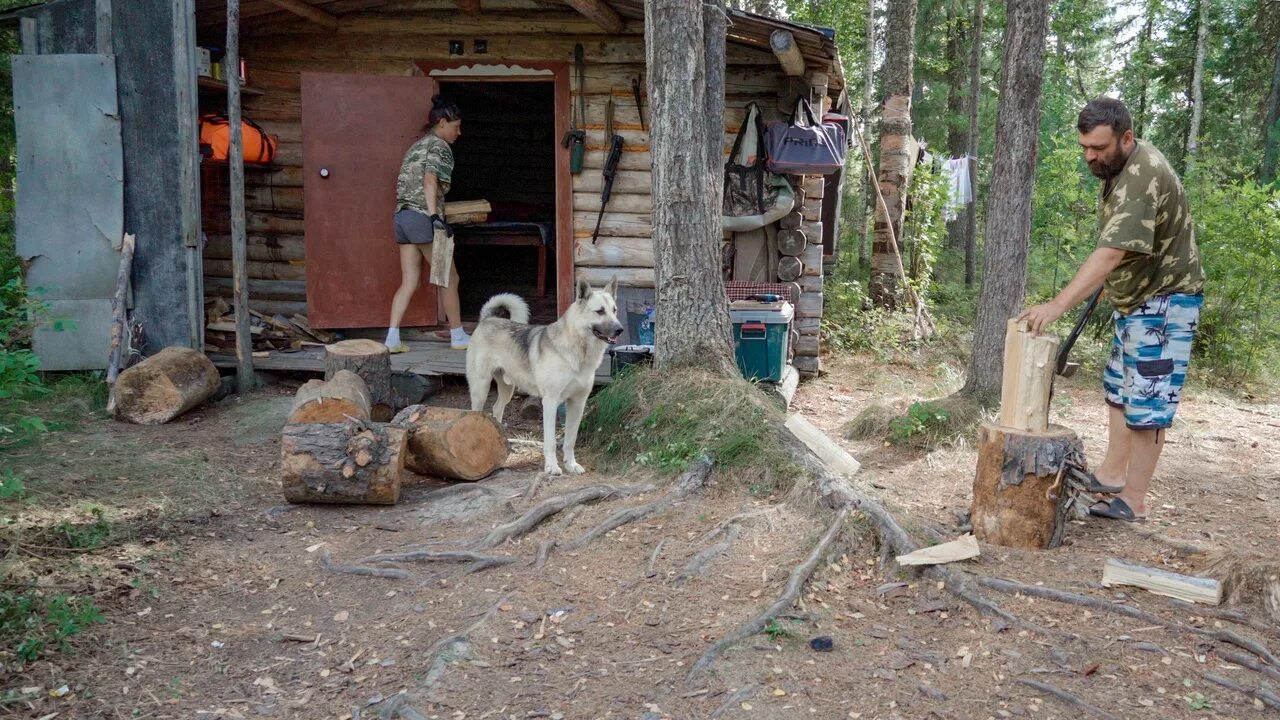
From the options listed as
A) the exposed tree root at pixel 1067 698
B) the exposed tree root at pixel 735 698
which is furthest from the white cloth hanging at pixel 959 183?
the exposed tree root at pixel 735 698

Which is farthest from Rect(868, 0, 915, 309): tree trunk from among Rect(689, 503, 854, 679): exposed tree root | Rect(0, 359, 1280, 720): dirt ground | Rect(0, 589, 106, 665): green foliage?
Rect(0, 589, 106, 665): green foliage

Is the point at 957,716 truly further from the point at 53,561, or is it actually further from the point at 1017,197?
the point at 1017,197

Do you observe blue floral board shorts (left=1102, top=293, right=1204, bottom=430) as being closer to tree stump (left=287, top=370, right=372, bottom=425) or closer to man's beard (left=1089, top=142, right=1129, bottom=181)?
man's beard (left=1089, top=142, right=1129, bottom=181)

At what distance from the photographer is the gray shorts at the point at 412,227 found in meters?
7.79

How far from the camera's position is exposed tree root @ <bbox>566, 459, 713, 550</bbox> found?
14.2 ft

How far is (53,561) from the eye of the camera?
3.85 metres

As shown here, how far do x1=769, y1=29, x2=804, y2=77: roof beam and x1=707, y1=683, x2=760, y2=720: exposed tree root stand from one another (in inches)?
218

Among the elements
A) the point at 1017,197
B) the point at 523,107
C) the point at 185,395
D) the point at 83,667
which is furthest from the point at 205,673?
the point at 523,107

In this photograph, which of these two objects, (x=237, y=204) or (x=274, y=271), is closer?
(x=237, y=204)

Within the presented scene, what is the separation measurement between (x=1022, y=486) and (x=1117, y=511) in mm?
861

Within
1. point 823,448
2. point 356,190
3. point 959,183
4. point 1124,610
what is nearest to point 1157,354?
point 1124,610

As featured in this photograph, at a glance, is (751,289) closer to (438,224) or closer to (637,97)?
(637,97)

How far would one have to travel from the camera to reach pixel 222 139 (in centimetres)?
812

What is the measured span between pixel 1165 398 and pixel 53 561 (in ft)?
17.0
